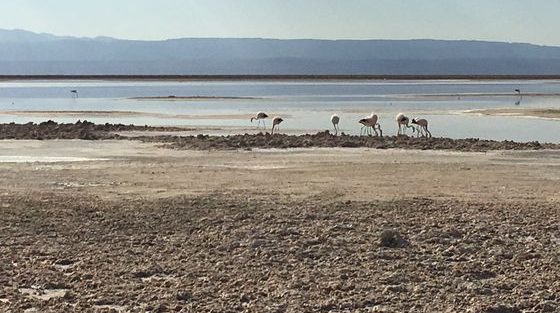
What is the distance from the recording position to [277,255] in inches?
444

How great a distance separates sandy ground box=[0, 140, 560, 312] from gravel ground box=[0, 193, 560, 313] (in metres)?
0.02

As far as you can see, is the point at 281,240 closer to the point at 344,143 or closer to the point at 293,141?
the point at 344,143

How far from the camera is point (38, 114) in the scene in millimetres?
47219

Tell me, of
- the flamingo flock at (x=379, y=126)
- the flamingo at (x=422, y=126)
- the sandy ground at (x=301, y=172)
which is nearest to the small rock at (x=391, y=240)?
the sandy ground at (x=301, y=172)

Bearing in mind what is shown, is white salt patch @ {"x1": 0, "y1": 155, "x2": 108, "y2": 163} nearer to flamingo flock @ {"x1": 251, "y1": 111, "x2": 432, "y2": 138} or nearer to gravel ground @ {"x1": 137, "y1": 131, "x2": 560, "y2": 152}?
gravel ground @ {"x1": 137, "y1": 131, "x2": 560, "y2": 152}

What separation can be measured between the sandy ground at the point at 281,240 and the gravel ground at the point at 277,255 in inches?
0.9

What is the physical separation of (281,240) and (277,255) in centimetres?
79

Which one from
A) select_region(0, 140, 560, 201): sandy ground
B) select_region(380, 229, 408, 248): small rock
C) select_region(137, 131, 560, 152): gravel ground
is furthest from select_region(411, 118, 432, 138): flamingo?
select_region(380, 229, 408, 248): small rock

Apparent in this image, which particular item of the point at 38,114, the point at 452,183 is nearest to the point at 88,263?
the point at 452,183

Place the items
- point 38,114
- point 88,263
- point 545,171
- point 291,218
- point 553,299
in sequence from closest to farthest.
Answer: point 553,299 < point 88,263 < point 291,218 < point 545,171 < point 38,114

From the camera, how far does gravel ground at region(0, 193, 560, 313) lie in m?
9.29

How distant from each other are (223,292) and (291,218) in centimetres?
395

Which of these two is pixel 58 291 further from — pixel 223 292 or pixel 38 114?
pixel 38 114

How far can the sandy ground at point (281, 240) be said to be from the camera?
370 inches
